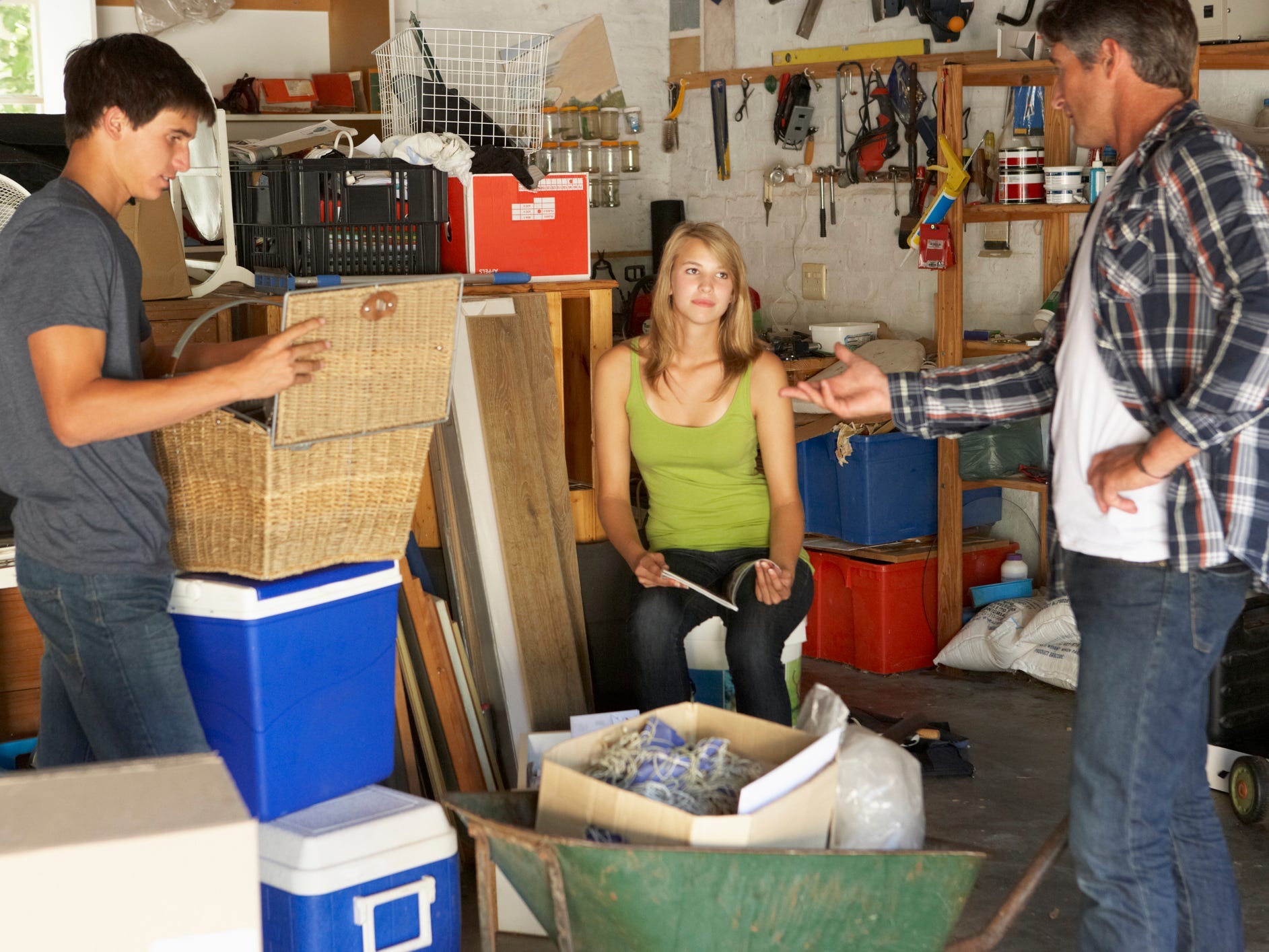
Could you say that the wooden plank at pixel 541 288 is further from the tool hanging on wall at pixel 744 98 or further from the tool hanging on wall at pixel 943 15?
the tool hanging on wall at pixel 744 98

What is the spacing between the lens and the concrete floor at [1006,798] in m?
2.77

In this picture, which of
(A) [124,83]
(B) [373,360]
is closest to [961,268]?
(B) [373,360]

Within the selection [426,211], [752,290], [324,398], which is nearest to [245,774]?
[324,398]

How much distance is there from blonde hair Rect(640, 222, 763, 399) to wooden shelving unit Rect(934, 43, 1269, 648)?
1.44m

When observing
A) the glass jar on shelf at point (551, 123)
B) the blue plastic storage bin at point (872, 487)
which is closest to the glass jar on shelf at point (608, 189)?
the glass jar on shelf at point (551, 123)

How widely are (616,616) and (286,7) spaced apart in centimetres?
415

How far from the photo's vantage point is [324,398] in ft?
7.10

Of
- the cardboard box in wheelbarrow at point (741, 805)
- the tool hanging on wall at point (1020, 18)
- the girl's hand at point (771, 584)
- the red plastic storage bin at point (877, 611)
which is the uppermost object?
the tool hanging on wall at point (1020, 18)

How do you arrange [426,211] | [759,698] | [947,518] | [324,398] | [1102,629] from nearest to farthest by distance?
1. [1102,629]
2. [324,398]
3. [759,698]
4. [426,211]
5. [947,518]

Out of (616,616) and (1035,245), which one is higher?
(1035,245)

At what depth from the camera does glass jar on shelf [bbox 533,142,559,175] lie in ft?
18.9

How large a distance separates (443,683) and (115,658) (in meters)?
1.17

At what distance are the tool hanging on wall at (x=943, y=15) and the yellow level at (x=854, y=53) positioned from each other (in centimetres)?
9

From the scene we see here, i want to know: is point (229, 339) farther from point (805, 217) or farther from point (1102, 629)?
point (805, 217)
